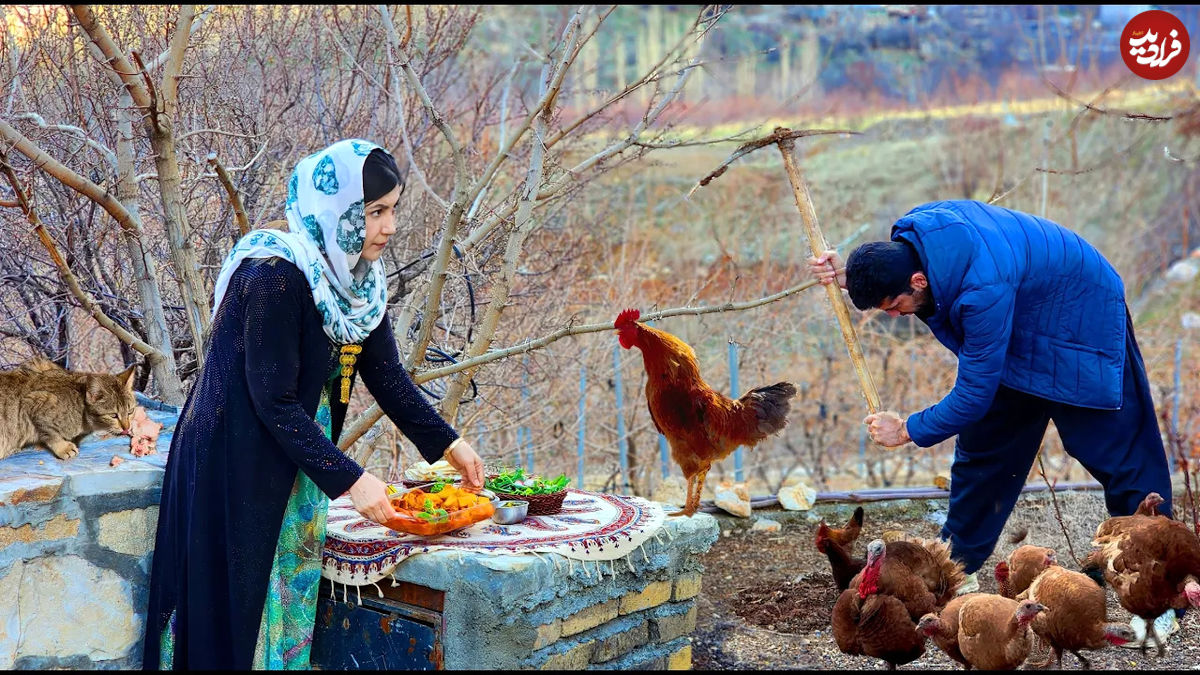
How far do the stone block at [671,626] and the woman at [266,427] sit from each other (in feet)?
3.87

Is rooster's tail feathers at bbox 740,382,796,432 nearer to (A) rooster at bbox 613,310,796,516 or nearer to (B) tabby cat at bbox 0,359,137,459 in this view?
(A) rooster at bbox 613,310,796,516

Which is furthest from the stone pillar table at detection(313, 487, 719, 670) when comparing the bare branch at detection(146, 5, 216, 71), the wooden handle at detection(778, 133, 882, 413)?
the bare branch at detection(146, 5, 216, 71)

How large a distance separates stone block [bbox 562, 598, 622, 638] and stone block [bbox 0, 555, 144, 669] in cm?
150

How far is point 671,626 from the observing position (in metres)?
4.06

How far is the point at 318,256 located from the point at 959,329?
8.16 feet

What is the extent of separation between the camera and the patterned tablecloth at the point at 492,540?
11.6 feet

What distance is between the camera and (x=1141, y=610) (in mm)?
4234

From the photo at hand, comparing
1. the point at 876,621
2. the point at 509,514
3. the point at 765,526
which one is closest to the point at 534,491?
the point at 509,514

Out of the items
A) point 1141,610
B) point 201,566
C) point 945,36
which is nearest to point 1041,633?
point 1141,610

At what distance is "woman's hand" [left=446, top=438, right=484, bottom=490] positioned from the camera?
381cm

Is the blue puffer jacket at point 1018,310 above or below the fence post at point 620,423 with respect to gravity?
above

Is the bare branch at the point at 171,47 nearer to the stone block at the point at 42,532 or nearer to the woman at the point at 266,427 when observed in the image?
the woman at the point at 266,427

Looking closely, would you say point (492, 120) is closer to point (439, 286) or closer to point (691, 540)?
point (439, 286)

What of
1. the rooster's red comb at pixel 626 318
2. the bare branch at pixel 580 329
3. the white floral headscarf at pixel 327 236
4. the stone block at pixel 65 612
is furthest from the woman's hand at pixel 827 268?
the stone block at pixel 65 612
